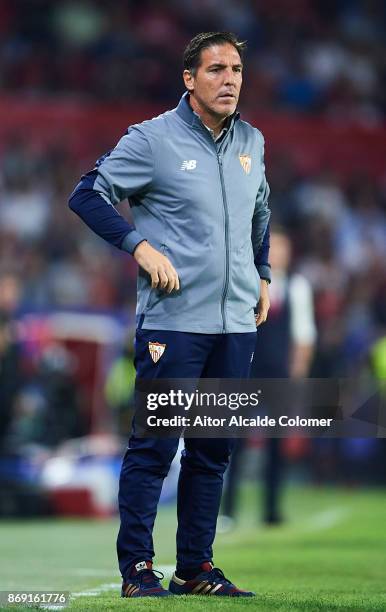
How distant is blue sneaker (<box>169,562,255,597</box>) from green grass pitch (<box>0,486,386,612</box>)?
0.15 metres

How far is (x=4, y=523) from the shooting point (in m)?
11.5

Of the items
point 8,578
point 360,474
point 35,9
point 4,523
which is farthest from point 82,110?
point 8,578

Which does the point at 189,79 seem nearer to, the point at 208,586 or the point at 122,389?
the point at 208,586

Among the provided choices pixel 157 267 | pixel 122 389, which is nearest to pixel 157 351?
pixel 157 267

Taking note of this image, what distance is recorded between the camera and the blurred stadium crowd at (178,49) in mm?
19047

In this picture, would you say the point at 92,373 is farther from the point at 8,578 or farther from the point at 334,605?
the point at 334,605

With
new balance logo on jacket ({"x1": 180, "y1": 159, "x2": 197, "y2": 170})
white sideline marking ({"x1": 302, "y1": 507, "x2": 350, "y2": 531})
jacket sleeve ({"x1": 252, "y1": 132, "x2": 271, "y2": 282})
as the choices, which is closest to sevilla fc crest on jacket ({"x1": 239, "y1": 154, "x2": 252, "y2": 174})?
jacket sleeve ({"x1": 252, "y1": 132, "x2": 271, "y2": 282})

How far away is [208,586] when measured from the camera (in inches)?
228

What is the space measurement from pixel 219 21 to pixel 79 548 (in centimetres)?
1249

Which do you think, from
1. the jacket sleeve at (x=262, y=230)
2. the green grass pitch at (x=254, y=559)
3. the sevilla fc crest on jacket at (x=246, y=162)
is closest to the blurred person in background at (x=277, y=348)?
the green grass pitch at (x=254, y=559)

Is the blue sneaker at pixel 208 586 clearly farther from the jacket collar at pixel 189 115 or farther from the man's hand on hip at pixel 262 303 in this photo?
the jacket collar at pixel 189 115

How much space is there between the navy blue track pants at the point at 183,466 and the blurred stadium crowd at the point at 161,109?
8.01m

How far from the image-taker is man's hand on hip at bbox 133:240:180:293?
555cm

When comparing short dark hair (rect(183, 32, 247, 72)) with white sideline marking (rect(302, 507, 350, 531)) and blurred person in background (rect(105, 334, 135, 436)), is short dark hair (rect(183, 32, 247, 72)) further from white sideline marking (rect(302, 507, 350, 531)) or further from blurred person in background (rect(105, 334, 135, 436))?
blurred person in background (rect(105, 334, 135, 436))
